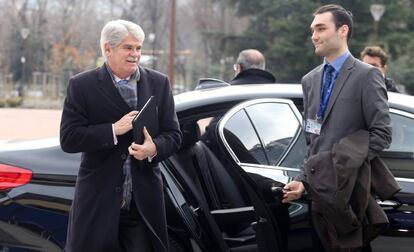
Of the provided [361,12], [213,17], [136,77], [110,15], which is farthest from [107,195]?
[110,15]

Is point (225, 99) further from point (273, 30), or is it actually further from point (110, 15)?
point (110, 15)

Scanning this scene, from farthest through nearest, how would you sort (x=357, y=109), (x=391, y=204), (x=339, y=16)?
(x=391, y=204) < (x=339, y=16) < (x=357, y=109)

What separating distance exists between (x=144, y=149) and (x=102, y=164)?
0.22 meters

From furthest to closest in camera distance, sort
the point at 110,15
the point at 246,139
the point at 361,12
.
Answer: the point at 110,15 < the point at 361,12 < the point at 246,139

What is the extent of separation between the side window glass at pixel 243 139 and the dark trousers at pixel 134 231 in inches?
32.0

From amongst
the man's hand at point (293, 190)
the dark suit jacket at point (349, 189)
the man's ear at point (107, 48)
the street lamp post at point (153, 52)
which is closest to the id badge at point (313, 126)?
the dark suit jacket at point (349, 189)

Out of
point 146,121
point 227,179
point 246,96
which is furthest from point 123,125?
point 227,179

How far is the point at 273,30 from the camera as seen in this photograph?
2380 cm

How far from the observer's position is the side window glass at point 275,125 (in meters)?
3.39

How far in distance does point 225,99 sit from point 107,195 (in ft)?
3.62

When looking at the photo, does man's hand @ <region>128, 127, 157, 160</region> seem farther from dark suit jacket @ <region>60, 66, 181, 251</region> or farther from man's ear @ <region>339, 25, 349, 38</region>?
man's ear @ <region>339, 25, 349, 38</region>

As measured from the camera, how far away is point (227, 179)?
3.68m

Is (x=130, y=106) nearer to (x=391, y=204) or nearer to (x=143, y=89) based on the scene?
(x=143, y=89)

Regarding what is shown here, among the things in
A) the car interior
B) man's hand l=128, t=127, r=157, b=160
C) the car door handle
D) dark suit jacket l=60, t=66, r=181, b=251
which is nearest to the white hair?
dark suit jacket l=60, t=66, r=181, b=251
